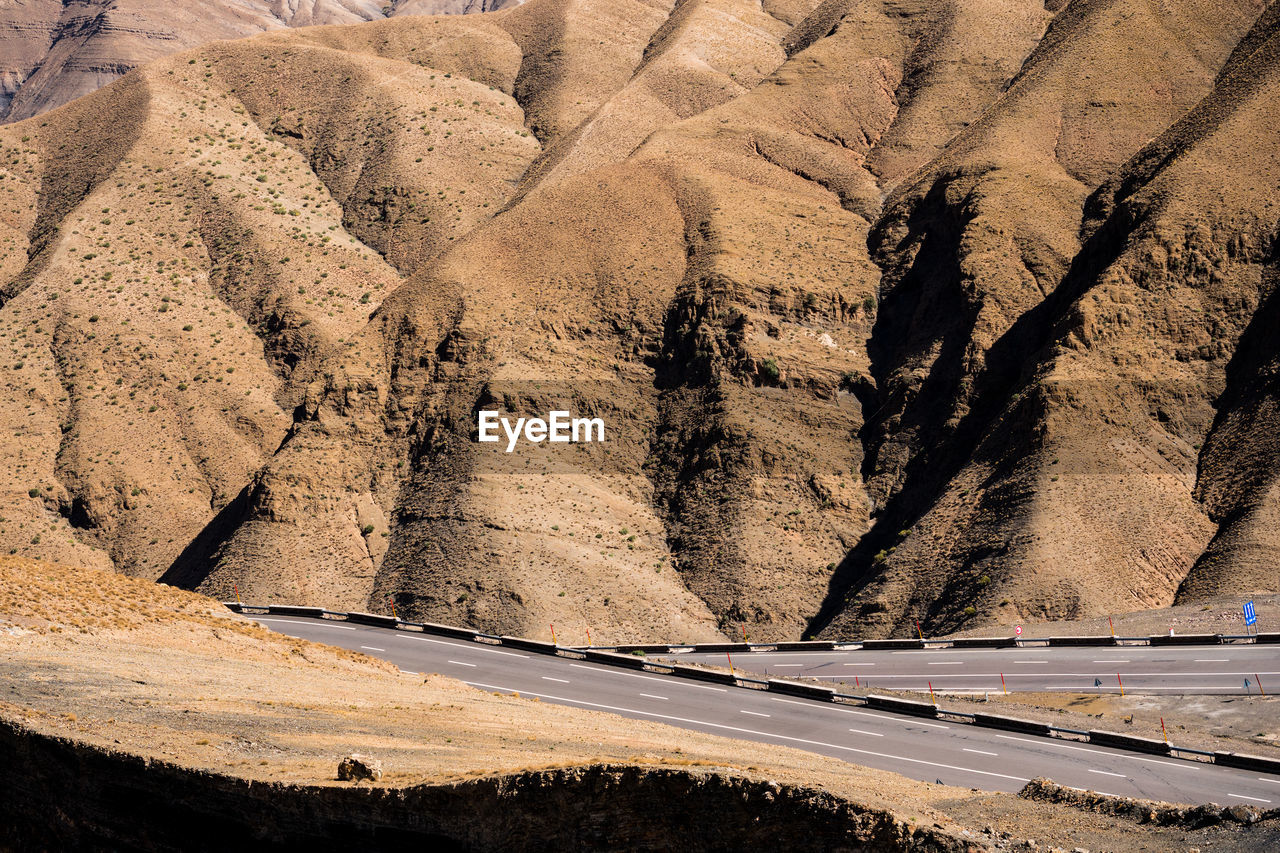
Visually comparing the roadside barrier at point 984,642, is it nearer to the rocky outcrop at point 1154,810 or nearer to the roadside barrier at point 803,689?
the roadside barrier at point 803,689

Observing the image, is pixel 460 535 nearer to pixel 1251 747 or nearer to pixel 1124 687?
pixel 1124 687

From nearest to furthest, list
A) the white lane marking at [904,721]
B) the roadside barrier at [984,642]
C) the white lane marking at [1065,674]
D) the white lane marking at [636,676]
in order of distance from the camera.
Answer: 1. the white lane marking at [904,721]
2. the white lane marking at [1065,674]
3. the white lane marking at [636,676]
4. the roadside barrier at [984,642]

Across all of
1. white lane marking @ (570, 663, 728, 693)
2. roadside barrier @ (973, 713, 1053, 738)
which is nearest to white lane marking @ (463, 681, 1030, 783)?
white lane marking @ (570, 663, 728, 693)

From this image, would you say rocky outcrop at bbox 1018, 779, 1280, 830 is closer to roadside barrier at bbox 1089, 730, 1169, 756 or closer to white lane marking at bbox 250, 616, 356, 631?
roadside barrier at bbox 1089, 730, 1169, 756

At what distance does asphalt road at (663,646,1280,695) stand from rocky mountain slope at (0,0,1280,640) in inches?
156

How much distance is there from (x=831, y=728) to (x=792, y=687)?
3.88 meters

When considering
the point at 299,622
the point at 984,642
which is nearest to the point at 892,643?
the point at 984,642

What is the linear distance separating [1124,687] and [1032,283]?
30.7m

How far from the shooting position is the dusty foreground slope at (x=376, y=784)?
1858 cm

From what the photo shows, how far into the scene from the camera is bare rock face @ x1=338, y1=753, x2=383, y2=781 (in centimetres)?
2084

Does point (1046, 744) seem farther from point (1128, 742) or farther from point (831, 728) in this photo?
point (831, 728)

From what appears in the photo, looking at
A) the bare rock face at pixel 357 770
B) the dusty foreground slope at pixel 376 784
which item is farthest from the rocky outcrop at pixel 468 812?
the bare rock face at pixel 357 770

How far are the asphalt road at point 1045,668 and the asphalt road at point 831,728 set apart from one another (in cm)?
483

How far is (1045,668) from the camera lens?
150ft
